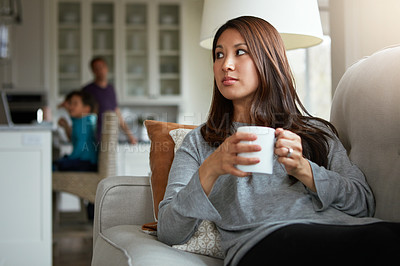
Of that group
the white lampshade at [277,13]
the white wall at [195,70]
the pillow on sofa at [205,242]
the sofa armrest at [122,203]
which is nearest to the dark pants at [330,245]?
the pillow on sofa at [205,242]

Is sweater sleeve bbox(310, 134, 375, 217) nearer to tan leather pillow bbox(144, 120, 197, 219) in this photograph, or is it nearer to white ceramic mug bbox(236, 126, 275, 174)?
white ceramic mug bbox(236, 126, 275, 174)

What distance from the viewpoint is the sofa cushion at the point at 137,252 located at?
107 centimetres

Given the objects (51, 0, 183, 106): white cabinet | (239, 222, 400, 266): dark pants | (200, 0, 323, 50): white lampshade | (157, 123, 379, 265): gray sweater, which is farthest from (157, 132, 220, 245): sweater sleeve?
(51, 0, 183, 106): white cabinet

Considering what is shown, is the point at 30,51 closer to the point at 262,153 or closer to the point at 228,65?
the point at 228,65

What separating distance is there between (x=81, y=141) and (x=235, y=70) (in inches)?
103

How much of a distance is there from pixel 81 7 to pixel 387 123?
5018mm

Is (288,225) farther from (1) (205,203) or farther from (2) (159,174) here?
(2) (159,174)

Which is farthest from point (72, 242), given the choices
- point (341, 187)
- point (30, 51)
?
point (341, 187)

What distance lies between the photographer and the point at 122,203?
5.04 ft

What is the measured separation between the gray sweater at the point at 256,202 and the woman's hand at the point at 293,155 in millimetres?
24

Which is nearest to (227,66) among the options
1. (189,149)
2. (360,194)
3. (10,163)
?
(189,149)

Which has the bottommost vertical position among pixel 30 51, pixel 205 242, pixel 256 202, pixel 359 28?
pixel 205 242

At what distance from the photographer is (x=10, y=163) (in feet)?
9.71

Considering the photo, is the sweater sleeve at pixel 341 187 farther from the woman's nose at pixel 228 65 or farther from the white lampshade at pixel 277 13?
the white lampshade at pixel 277 13
